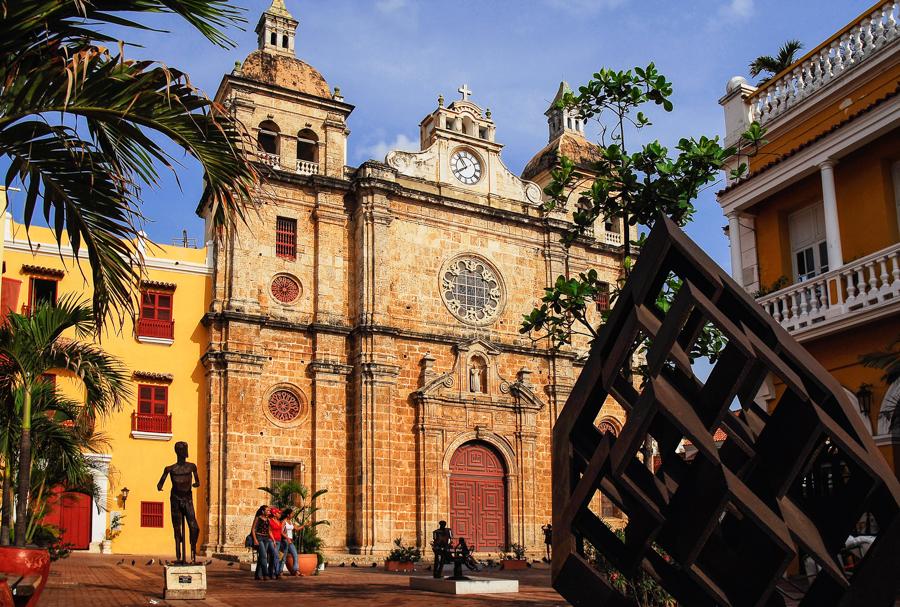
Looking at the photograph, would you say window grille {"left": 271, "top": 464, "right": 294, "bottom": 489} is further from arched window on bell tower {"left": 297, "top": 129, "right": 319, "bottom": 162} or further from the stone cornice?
arched window on bell tower {"left": 297, "top": 129, "right": 319, "bottom": 162}

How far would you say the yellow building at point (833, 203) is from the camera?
12289 mm

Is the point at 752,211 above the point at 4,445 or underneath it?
above

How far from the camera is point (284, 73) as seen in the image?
2914 cm

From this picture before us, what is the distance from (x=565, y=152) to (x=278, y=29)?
1104cm

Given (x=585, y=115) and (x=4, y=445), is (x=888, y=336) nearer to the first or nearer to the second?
(x=585, y=115)

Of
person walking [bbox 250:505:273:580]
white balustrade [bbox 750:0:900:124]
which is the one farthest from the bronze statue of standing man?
white balustrade [bbox 750:0:900:124]

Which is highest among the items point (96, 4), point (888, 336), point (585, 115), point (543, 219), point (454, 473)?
point (543, 219)

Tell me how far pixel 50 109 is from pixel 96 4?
0.75 metres

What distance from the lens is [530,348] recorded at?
3014cm

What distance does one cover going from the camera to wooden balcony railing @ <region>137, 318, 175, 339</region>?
25.2m

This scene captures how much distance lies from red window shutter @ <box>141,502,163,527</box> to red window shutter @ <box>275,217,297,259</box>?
25.1 ft

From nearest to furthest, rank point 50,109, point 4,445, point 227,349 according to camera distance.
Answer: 1. point 50,109
2. point 4,445
3. point 227,349

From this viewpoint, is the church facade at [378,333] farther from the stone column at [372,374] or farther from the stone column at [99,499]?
the stone column at [99,499]

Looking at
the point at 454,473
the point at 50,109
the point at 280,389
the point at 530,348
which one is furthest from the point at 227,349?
the point at 50,109
